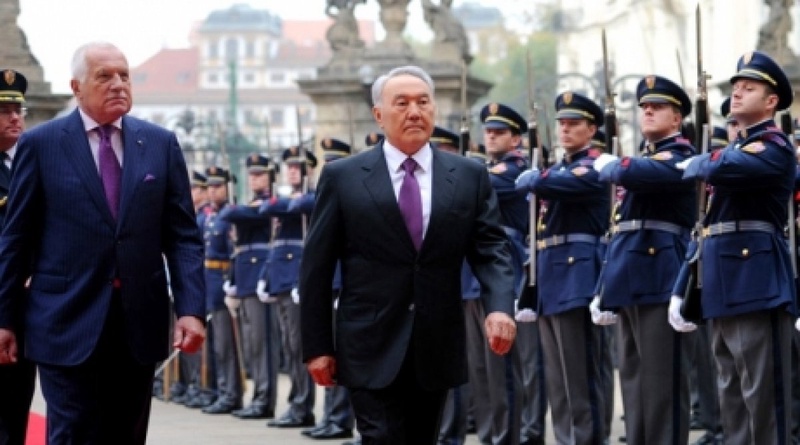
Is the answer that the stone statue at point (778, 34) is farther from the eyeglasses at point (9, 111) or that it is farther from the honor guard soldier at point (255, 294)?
the eyeglasses at point (9, 111)

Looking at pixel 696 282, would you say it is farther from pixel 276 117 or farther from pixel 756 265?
pixel 276 117

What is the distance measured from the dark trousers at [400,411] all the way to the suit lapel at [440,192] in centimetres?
46

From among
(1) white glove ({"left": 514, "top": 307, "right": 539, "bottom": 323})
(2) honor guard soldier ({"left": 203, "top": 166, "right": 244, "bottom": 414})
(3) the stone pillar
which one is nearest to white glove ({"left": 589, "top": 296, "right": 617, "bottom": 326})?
(1) white glove ({"left": 514, "top": 307, "right": 539, "bottom": 323})

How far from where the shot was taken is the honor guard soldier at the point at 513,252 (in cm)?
1207

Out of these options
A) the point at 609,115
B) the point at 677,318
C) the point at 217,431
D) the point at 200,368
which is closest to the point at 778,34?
the point at 200,368

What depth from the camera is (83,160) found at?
7855 mm

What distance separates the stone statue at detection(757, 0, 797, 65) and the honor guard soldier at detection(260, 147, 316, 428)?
471 centimetres

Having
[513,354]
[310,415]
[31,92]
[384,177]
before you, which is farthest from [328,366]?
[31,92]

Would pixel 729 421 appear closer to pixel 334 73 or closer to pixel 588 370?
pixel 588 370

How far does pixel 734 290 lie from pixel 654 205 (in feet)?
3.77

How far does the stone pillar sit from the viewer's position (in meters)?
18.6

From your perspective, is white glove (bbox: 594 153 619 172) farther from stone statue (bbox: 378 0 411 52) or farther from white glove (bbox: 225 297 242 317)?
stone statue (bbox: 378 0 411 52)

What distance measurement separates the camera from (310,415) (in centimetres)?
1452

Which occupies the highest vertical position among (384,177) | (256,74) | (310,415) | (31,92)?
(256,74)
